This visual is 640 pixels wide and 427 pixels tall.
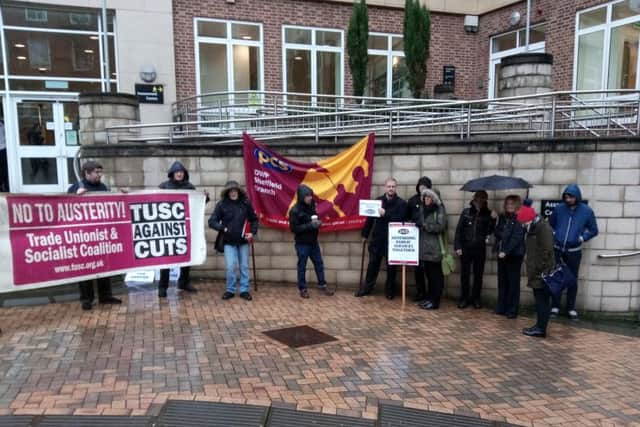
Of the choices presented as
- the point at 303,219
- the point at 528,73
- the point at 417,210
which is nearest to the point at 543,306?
the point at 417,210

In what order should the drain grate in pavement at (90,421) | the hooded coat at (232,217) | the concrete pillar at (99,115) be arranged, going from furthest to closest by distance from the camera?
1. the concrete pillar at (99,115)
2. the hooded coat at (232,217)
3. the drain grate in pavement at (90,421)

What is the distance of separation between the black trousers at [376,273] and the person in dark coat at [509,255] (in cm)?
152

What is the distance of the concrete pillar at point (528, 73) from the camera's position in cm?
977

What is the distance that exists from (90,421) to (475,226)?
5308 mm

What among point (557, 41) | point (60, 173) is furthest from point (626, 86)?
point (60, 173)

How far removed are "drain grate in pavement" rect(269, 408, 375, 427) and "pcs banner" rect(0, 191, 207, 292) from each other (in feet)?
12.2

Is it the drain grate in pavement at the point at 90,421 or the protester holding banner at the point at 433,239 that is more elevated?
the protester holding banner at the point at 433,239

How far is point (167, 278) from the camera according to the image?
7.23 meters

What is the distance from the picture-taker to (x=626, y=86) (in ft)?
41.7

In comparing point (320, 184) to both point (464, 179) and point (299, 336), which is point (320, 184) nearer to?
point (464, 179)

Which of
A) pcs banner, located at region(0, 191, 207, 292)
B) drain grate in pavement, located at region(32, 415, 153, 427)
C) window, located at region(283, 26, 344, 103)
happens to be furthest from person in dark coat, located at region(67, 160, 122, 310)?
window, located at region(283, 26, 344, 103)

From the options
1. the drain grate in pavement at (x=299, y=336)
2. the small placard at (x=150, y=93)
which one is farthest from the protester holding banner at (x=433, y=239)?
the small placard at (x=150, y=93)

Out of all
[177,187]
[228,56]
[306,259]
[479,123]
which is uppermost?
[228,56]

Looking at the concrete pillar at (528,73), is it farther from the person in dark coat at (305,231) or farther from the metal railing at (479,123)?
the person in dark coat at (305,231)
